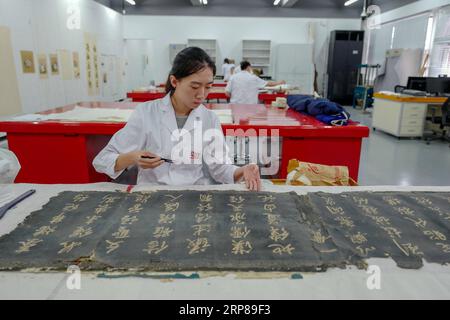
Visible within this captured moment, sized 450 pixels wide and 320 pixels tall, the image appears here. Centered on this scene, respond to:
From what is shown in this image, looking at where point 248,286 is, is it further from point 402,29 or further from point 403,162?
point 402,29

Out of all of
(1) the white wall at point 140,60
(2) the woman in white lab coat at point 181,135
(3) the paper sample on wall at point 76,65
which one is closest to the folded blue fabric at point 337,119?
(2) the woman in white lab coat at point 181,135

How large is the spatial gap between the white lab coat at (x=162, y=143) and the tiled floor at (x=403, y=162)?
2.61m

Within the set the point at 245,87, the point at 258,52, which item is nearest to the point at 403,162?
the point at 245,87

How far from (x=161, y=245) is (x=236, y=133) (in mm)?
1577

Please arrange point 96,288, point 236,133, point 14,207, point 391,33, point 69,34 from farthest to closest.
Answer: point 391,33, point 69,34, point 236,133, point 14,207, point 96,288

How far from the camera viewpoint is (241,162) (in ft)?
8.64

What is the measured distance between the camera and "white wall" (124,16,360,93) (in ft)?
37.1

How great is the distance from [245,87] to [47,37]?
13.7 ft

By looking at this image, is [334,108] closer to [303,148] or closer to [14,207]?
[303,148]

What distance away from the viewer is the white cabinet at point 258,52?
11367mm

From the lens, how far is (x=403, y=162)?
4656mm

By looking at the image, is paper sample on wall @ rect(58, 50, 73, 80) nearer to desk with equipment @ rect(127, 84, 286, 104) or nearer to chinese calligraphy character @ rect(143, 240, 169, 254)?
desk with equipment @ rect(127, 84, 286, 104)

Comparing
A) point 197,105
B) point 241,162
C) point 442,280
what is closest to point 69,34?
point 241,162

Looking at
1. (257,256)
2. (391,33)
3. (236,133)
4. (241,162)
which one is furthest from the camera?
(391,33)
